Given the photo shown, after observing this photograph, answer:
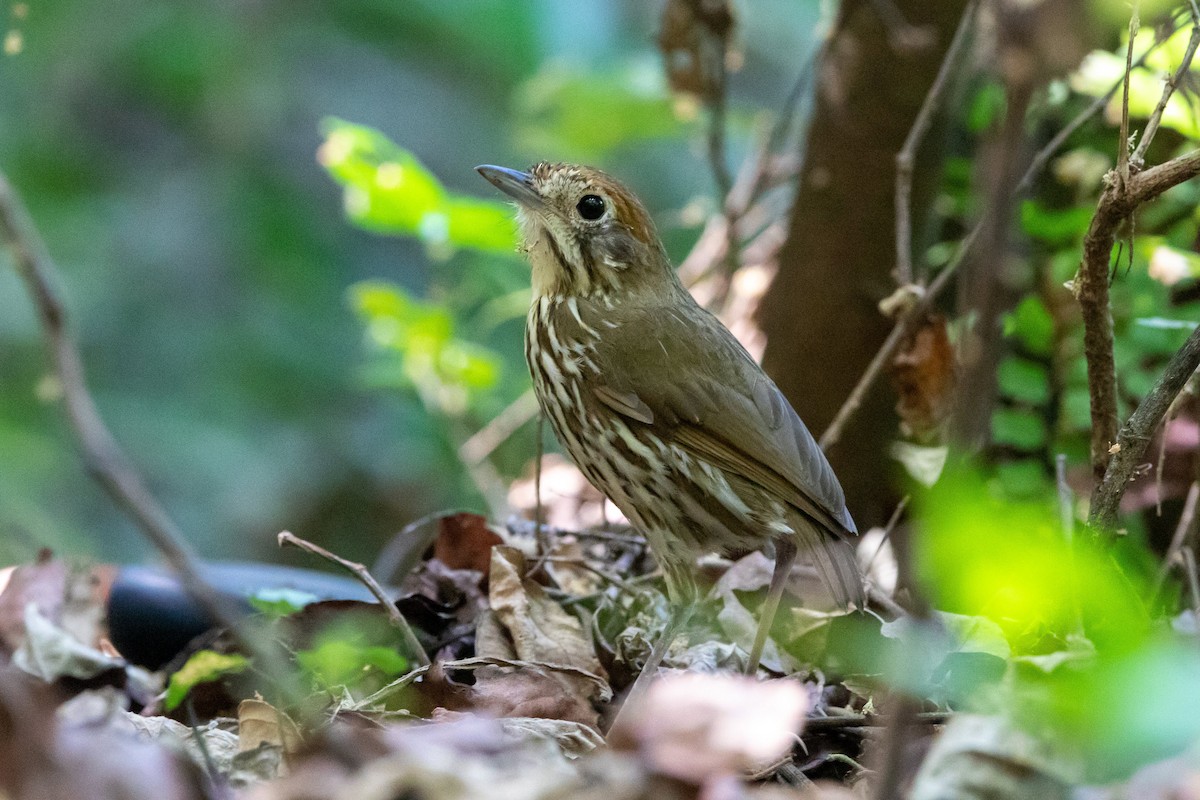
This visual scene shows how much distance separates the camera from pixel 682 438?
286 centimetres

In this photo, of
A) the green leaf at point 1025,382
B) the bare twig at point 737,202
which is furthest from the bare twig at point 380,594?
the bare twig at point 737,202

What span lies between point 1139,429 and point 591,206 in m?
1.48

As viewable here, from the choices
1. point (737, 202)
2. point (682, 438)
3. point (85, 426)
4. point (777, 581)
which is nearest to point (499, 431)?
point (737, 202)

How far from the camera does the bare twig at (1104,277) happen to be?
2121mm

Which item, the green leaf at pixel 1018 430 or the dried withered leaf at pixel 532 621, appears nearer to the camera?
the dried withered leaf at pixel 532 621

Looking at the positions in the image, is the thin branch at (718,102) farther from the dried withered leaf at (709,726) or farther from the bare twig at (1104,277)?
the dried withered leaf at (709,726)

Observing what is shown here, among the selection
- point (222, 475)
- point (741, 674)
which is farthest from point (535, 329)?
point (222, 475)

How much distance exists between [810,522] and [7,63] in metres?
6.29

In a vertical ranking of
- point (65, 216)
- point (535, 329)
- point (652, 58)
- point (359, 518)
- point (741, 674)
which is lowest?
point (359, 518)

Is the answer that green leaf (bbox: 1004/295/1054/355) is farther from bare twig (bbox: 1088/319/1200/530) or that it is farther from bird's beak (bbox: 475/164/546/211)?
bird's beak (bbox: 475/164/546/211)

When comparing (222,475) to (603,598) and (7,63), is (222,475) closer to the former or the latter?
(7,63)

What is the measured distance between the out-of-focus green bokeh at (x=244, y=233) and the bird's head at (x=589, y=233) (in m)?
2.67

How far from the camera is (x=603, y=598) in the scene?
292 centimetres

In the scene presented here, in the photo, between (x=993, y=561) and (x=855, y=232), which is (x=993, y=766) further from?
(x=855, y=232)
